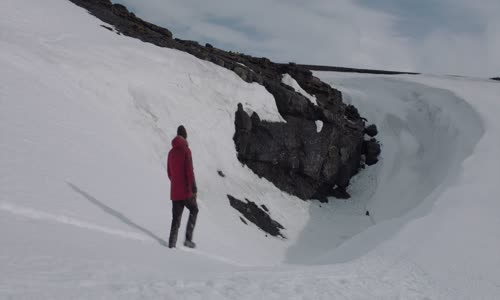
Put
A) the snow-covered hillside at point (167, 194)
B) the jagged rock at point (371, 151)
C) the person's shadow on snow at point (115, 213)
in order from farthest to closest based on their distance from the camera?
the jagged rock at point (371, 151) < the person's shadow on snow at point (115, 213) < the snow-covered hillside at point (167, 194)

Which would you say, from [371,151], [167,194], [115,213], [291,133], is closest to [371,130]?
[371,151]

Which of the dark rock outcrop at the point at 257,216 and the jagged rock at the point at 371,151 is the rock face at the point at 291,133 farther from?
the dark rock outcrop at the point at 257,216

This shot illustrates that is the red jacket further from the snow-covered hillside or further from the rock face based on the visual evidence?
the rock face

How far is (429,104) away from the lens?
24828 millimetres

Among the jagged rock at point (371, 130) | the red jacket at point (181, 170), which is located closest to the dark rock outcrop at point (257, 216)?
the red jacket at point (181, 170)

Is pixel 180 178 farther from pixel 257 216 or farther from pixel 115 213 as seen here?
pixel 257 216

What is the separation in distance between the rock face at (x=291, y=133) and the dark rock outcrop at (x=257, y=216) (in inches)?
98.0

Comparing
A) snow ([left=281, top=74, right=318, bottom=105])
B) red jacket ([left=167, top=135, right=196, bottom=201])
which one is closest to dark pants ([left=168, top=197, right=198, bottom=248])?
red jacket ([left=167, top=135, right=196, bottom=201])

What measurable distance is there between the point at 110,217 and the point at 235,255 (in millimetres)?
3161

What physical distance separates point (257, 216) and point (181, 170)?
840 centimetres

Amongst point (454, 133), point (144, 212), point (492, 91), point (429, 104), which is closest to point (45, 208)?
point (144, 212)

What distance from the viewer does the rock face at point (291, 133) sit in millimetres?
17719

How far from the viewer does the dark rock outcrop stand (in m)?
14.1

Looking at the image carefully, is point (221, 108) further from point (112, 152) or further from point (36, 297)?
point (36, 297)
